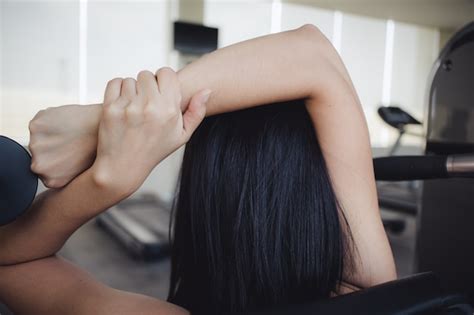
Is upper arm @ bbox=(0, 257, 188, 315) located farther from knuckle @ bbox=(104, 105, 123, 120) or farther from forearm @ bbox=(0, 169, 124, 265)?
knuckle @ bbox=(104, 105, 123, 120)

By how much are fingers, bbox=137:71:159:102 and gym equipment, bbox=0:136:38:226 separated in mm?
135

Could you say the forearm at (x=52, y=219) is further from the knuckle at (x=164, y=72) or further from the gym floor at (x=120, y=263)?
the gym floor at (x=120, y=263)

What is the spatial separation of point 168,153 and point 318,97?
0.20 metres

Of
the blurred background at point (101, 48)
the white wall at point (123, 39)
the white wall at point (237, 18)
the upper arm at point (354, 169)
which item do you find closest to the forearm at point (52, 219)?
the upper arm at point (354, 169)

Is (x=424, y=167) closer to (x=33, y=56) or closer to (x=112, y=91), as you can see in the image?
(x=112, y=91)

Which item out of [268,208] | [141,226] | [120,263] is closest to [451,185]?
[268,208]

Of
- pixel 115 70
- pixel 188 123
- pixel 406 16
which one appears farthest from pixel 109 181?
pixel 406 16

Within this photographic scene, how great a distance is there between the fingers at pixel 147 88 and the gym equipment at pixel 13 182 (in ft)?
0.44

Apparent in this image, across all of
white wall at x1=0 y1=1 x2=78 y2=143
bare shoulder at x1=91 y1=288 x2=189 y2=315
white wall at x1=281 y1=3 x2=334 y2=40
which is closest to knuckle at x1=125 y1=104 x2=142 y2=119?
bare shoulder at x1=91 y1=288 x2=189 y2=315

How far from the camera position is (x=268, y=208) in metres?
0.59

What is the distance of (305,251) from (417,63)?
783 cm

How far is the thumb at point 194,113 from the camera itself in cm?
47

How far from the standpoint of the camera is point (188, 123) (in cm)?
47

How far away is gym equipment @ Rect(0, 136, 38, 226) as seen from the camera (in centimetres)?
42
